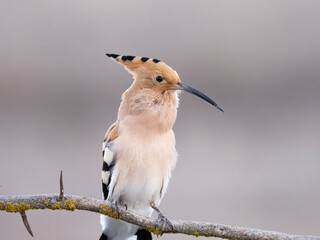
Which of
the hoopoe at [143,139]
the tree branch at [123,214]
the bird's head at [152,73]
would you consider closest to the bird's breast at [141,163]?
the hoopoe at [143,139]

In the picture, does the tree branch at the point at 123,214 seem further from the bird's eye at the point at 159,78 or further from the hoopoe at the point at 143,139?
the bird's eye at the point at 159,78

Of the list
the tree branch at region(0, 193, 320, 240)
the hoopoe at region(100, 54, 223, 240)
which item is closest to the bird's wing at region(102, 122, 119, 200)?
the hoopoe at region(100, 54, 223, 240)

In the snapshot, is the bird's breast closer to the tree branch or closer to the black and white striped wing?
the black and white striped wing

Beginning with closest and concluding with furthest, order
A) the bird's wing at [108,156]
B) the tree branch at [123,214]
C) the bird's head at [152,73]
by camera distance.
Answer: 1. the tree branch at [123,214]
2. the bird's head at [152,73]
3. the bird's wing at [108,156]

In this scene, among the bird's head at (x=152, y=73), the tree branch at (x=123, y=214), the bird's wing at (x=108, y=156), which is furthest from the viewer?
the bird's wing at (x=108, y=156)

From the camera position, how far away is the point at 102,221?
6.09 ft

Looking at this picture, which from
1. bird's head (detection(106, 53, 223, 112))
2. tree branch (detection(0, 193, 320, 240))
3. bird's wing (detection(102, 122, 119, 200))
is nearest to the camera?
tree branch (detection(0, 193, 320, 240))

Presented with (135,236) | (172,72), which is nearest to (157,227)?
(172,72)

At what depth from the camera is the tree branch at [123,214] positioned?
1260 mm

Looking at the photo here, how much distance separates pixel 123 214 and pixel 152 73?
0.39 m

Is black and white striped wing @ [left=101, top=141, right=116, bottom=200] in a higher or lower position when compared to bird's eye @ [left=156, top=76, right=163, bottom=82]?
lower

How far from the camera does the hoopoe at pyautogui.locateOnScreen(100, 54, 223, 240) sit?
61.3 inches

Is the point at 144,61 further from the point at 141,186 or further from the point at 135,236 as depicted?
the point at 135,236

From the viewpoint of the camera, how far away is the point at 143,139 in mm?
1612
